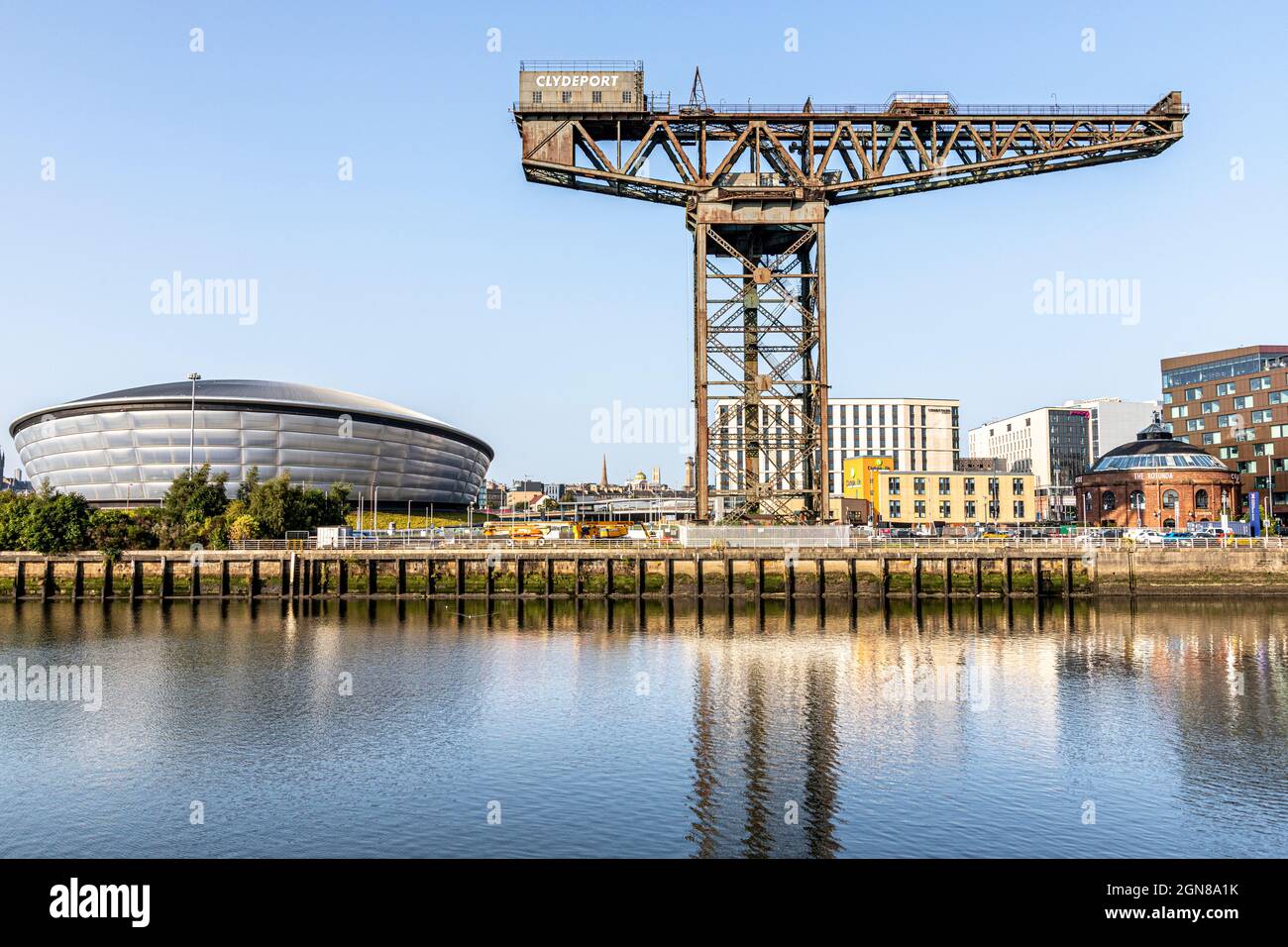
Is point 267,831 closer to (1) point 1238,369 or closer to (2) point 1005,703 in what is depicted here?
(2) point 1005,703

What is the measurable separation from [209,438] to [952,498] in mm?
88646

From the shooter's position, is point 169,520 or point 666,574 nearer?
point 666,574

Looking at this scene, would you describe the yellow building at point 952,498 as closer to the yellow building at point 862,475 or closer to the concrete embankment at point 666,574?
the yellow building at point 862,475

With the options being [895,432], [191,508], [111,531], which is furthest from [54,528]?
[895,432]

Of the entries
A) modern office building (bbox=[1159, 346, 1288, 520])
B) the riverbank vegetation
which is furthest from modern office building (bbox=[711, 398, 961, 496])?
the riverbank vegetation

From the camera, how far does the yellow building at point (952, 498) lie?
387 feet

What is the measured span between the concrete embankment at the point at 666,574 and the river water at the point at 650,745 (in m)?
12.8

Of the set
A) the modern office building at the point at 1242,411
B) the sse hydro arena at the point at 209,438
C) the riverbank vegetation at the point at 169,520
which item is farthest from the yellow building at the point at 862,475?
the riverbank vegetation at the point at 169,520

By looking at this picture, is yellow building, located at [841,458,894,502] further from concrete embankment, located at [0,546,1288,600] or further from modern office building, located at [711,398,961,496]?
concrete embankment, located at [0,546,1288,600]

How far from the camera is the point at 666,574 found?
206 feet

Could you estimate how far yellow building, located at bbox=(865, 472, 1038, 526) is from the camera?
387 feet

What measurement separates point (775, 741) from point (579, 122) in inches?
1687

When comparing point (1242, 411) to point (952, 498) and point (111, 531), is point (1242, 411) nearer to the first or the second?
point (952, 498)
